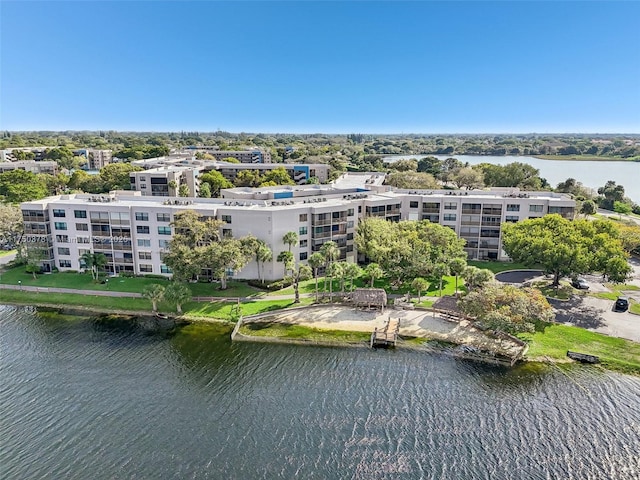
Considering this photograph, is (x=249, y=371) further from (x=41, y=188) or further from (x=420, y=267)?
(x=41, y=188)

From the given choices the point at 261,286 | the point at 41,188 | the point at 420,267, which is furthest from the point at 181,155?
the point at 420,267

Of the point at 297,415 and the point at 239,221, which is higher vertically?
the point at 239,221

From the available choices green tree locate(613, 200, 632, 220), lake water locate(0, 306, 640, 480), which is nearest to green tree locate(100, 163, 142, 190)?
lake water locate(0, 306, 640, 480)

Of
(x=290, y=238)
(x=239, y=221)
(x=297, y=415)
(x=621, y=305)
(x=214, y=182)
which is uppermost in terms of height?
(x=214, y=182)

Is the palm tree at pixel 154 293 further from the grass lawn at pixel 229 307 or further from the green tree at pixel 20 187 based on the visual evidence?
the green tree at pixel 20 187

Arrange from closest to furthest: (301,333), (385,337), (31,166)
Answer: (385,337) < (301,333) < (31,166)

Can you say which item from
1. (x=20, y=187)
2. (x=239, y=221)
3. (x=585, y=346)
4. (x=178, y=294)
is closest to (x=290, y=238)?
(x=239, y=221)

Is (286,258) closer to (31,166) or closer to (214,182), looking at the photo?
(214,182)
